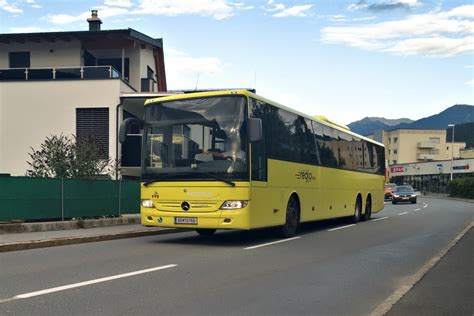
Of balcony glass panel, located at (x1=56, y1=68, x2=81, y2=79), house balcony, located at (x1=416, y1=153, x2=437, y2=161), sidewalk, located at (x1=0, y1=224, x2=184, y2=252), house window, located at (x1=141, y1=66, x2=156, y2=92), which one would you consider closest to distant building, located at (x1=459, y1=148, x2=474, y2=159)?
house balcony, located at (x1=416, y1=153, x2=437, y2=161)

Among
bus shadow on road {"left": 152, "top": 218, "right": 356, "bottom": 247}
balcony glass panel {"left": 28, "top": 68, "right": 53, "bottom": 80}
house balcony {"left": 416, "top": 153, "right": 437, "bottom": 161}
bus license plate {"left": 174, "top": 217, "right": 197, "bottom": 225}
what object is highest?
balcony glass panel {"left": 28, "top": 68, "right": 53, "bottom": 80}

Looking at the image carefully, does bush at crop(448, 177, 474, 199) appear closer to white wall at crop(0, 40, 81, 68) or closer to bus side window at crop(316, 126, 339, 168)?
bus side window at crop(316, 126, 339, 168)

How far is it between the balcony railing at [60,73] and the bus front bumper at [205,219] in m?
13.8

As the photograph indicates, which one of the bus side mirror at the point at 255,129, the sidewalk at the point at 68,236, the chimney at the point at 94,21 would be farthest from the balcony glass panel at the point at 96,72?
the bus side mirror at the point at 255,129

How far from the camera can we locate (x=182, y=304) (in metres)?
6.27

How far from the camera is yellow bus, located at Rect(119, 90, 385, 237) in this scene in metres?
11.4

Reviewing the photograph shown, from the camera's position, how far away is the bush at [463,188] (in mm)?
57312

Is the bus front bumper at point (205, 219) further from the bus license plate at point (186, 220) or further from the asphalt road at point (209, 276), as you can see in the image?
the asphalt road at point (209, 276)

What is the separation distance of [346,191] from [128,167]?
1106 centimetres

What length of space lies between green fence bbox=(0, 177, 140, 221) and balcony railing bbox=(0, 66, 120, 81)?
8.54 metres

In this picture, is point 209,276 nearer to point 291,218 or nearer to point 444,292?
point 444,292

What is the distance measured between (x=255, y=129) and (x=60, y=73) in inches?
628

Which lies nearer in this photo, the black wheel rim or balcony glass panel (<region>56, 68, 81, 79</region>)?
the black wheel rim

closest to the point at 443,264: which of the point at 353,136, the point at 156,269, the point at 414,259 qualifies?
the point at 414,259
